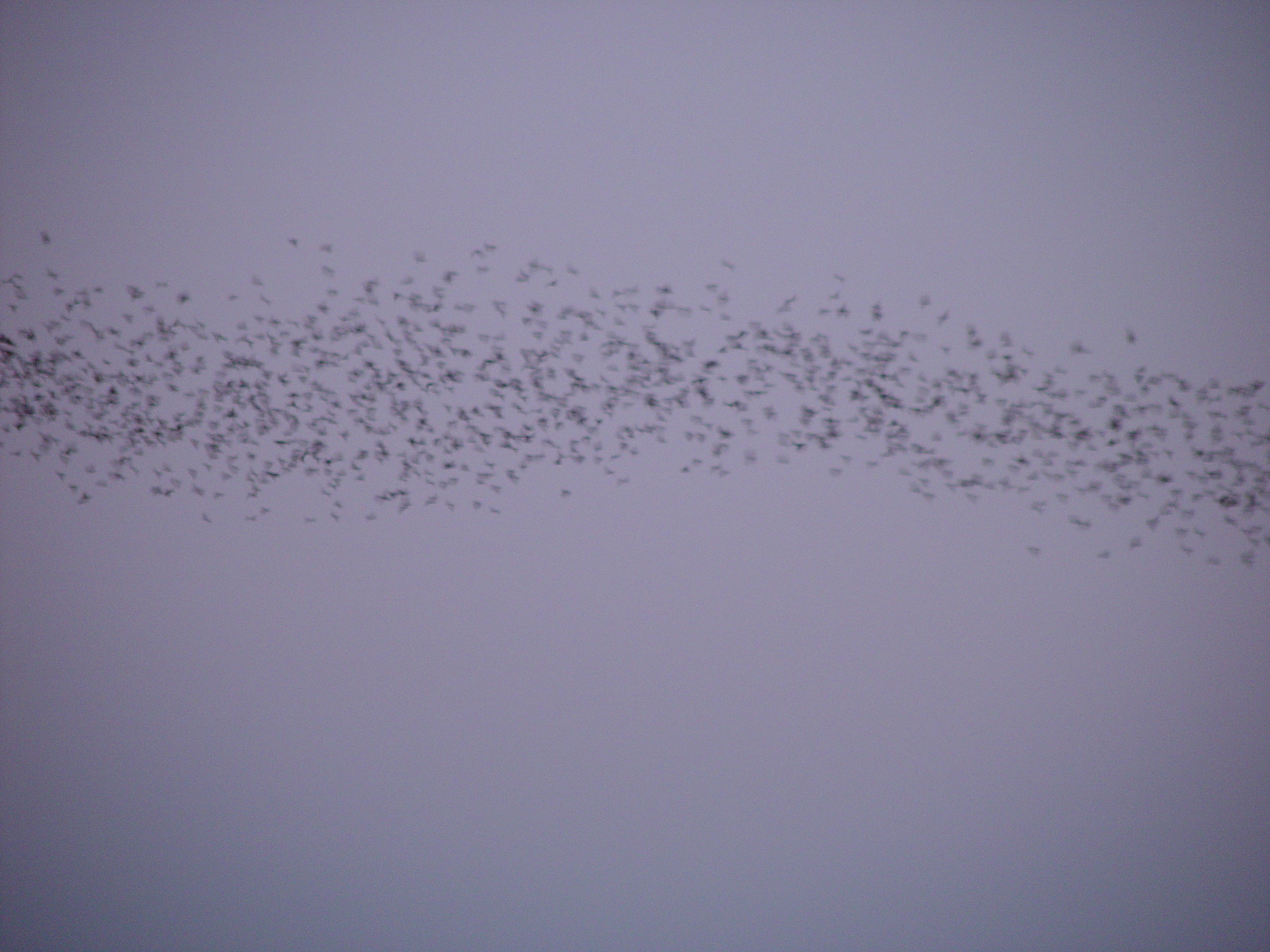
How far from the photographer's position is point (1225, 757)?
234cm

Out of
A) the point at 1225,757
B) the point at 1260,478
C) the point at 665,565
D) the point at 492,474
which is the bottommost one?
the point at 1225,757

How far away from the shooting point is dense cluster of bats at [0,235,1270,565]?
2.32m

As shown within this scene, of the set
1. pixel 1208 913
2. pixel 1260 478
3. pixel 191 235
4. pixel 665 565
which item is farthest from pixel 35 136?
pixel 1208 913

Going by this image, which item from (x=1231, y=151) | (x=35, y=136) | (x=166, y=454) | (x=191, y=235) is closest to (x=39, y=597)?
(x=166, y=454)

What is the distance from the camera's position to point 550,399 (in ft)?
7.79

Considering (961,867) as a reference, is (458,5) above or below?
above

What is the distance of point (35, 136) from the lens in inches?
95.7

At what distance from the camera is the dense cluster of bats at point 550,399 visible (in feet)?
7.62

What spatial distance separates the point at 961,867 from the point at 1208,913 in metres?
0.88

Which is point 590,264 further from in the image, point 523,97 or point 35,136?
point 35,136

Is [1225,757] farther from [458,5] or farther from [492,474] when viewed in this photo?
[458,5]

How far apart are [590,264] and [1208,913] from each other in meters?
3.15

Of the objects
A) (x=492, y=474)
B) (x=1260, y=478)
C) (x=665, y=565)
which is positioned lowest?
(x=665, y=565)

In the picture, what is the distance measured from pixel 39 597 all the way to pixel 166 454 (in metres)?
0.71
